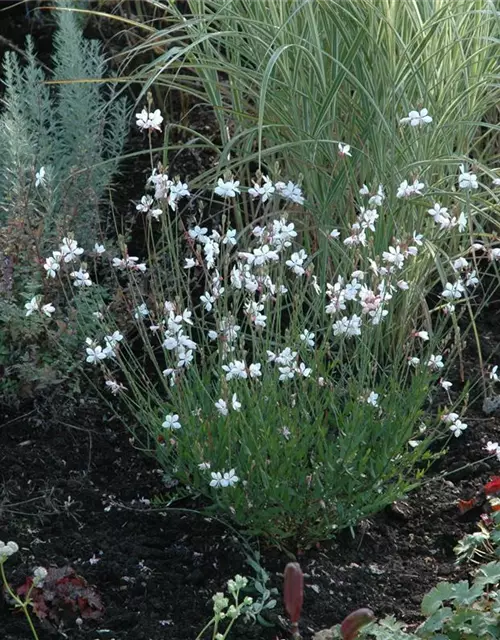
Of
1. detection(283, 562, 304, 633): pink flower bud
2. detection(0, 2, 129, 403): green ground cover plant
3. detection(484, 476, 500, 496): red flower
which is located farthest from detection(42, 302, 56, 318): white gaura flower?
detection(484, 476, 500, 496): red flower

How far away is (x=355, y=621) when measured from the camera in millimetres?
2002

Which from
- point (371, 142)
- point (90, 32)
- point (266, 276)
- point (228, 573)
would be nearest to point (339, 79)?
point (371, 142)

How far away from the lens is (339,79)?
324cm

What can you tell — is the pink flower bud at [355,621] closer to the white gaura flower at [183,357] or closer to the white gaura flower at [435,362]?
the white gaura flower at [183,357]

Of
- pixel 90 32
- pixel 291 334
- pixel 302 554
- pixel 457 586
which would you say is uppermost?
pixel 90 32

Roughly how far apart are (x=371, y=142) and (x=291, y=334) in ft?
3.25

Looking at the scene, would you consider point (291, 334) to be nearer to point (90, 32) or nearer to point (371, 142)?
point (371, 142)

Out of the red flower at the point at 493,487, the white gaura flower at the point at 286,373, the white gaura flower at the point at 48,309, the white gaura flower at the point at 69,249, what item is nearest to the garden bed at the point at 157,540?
the red flower at the point at 493,487

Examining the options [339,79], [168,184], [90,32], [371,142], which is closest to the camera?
[168,184]

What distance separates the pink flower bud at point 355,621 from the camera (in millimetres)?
1985

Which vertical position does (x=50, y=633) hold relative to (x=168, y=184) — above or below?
below

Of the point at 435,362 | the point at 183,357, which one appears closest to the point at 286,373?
the point at 183,357

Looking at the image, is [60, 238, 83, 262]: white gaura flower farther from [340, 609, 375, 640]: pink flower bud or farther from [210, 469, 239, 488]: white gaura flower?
[340, 609, 375, 640]: pink flower bud

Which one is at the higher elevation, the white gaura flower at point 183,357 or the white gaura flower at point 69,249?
the white gaura flower at point 69,249
